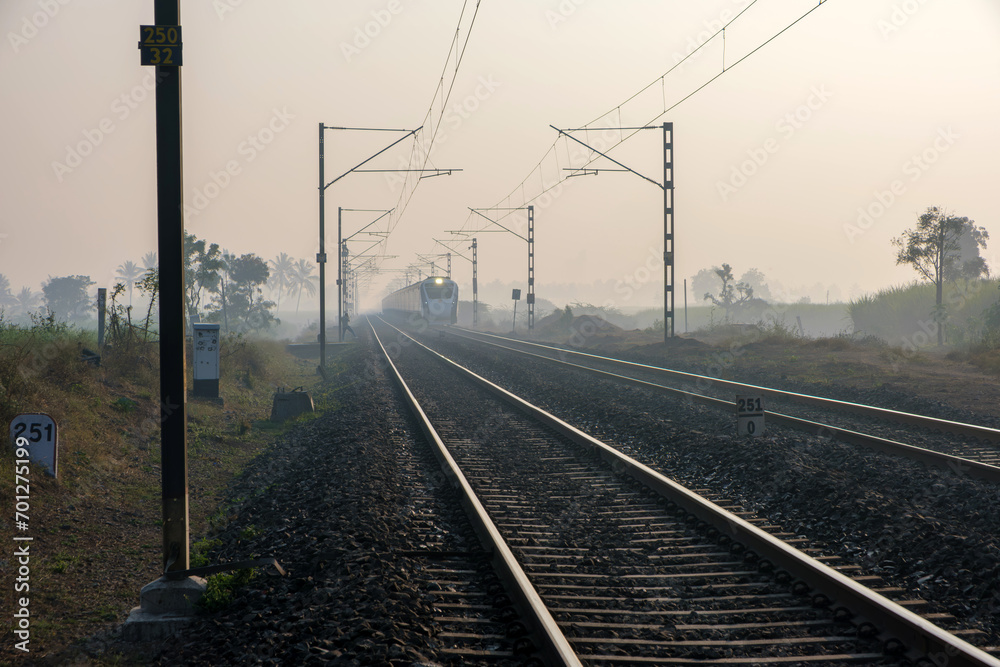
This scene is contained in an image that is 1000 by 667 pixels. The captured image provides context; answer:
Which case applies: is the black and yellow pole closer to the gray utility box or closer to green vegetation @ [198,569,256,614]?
green vegetation @ [198,569,256,614]

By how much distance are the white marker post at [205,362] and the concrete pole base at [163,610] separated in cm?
1080

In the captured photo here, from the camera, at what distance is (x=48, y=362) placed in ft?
36.4

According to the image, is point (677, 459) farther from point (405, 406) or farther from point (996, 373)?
point (996, 373)

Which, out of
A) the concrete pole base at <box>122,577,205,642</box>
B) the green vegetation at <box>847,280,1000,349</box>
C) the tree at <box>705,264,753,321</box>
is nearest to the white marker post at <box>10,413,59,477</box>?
the concrete pole base at <box>122,577,205,642</box>

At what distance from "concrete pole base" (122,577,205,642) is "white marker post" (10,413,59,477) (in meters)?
2.99

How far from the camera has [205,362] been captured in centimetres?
1488

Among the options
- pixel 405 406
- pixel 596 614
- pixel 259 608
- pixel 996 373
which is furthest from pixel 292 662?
pixel 996 373

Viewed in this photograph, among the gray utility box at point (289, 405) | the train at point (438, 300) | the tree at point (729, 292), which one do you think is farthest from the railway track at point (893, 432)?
the tree at point (729, 292)

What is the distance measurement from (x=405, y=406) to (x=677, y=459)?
22.6 feet

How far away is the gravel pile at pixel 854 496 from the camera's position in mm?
4957

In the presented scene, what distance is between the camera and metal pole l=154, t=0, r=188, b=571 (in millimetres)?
4879

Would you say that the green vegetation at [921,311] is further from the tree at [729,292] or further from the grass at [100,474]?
the grass at [100,474]

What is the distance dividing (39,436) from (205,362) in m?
8.10

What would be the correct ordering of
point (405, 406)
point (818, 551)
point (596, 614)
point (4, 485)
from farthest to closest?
point (405, 406), point (4, 485), point (818, 551), point (596, 614)
